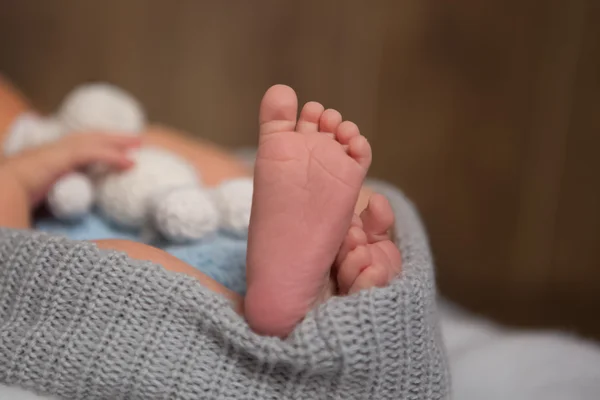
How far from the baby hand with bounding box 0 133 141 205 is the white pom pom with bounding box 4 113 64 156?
0.25ft

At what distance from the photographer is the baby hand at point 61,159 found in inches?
32.8

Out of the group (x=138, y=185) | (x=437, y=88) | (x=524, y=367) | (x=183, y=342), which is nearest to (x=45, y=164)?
(x=138, y=185)

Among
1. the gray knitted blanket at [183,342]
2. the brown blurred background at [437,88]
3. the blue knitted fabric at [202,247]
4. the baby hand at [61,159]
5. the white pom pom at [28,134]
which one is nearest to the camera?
the gray knitted blanket at [183,342]

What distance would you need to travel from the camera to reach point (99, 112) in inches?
38.9

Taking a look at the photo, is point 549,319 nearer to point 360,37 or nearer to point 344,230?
point 360,37

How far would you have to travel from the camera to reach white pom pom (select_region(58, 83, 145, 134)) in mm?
980

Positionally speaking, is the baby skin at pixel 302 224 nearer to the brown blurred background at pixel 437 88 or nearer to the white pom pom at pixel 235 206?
the white pom pom at pixel 235 206

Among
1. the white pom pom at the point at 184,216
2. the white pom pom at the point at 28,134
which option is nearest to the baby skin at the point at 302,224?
the white pom pom at the point at 184,216

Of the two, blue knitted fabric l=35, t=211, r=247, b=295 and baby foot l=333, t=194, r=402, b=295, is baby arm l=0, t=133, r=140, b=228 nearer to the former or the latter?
blue knitted fabric l=35, t=211, r=247, b=295

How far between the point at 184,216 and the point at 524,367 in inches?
19.6

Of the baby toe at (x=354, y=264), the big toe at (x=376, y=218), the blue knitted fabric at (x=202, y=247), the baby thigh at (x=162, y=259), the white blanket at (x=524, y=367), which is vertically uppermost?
the big toe at (x=376, y=218)

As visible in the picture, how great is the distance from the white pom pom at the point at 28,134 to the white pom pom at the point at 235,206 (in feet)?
0.96

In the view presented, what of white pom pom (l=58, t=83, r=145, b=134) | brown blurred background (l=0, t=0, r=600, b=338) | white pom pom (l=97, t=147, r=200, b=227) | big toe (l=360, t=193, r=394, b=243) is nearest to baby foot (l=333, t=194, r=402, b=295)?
big toe (l=360, t=193, r=394, b=243)

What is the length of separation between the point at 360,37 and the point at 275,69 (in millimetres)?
205
